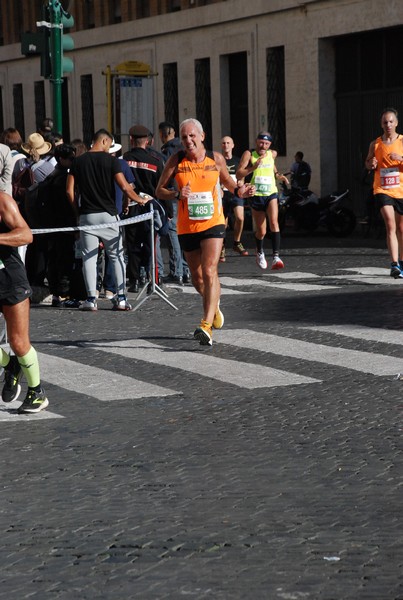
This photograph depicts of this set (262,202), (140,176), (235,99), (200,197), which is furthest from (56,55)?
(235,99)

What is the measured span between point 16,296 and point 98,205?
21.4ft

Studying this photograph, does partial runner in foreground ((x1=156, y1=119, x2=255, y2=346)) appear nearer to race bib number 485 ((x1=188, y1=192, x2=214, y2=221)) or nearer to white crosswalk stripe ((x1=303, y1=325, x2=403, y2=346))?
race bib number 485 ((x1=188, y1=192, x2=214, y2=221))

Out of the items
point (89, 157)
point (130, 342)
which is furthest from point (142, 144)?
point (130, 342)

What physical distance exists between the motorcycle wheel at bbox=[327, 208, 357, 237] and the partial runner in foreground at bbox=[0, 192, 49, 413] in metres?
20.5

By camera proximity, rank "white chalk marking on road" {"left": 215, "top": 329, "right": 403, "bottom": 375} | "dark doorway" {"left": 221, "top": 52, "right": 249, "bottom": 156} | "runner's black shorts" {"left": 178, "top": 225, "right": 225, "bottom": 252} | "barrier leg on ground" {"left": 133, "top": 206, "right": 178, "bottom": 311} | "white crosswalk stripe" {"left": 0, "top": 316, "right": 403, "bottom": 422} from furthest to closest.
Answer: "dark doorway" {"left": 221, "top": 52, "right": 249, "bottom": 156}, "barrier leg on ground" {"left": 133, "top": 206, "right": 178, "bottom": 311}, "runner's black shorts" {"left": 178, "top": 225, "right": 225, "bottom": 252}, "white chalk marking on road" {"left": 215, "top": 329, "right": 403, "bottom": 375}, "white crosswalk stripe" {"left": 0, "top": 316, "right": 403, "bottom": 422}

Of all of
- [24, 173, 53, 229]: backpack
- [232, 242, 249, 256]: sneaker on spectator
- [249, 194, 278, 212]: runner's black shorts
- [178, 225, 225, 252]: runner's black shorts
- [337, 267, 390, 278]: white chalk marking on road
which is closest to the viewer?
[178, 225, 225, 252]: runner's black shorts

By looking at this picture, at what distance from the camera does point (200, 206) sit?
12.2 m

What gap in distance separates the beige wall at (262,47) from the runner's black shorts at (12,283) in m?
25.6

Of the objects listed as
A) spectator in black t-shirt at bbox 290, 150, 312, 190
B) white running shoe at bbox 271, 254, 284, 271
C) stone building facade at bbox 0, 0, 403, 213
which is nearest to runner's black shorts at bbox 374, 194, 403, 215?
white running shoe at bbox 271, 254, 284, 271

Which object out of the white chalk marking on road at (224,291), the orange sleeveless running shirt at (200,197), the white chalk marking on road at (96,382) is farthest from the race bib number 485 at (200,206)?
the white chalk marking on road at (224,291)

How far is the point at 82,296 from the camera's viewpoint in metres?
15.9

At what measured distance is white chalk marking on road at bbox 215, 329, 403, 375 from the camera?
10570 millimetres

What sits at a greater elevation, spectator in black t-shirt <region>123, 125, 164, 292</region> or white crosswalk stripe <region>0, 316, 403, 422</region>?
spectator in black t-shirt <region>123, 125, 164, 292</region>

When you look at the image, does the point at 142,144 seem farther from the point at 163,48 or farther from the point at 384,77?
the point at 163,48
